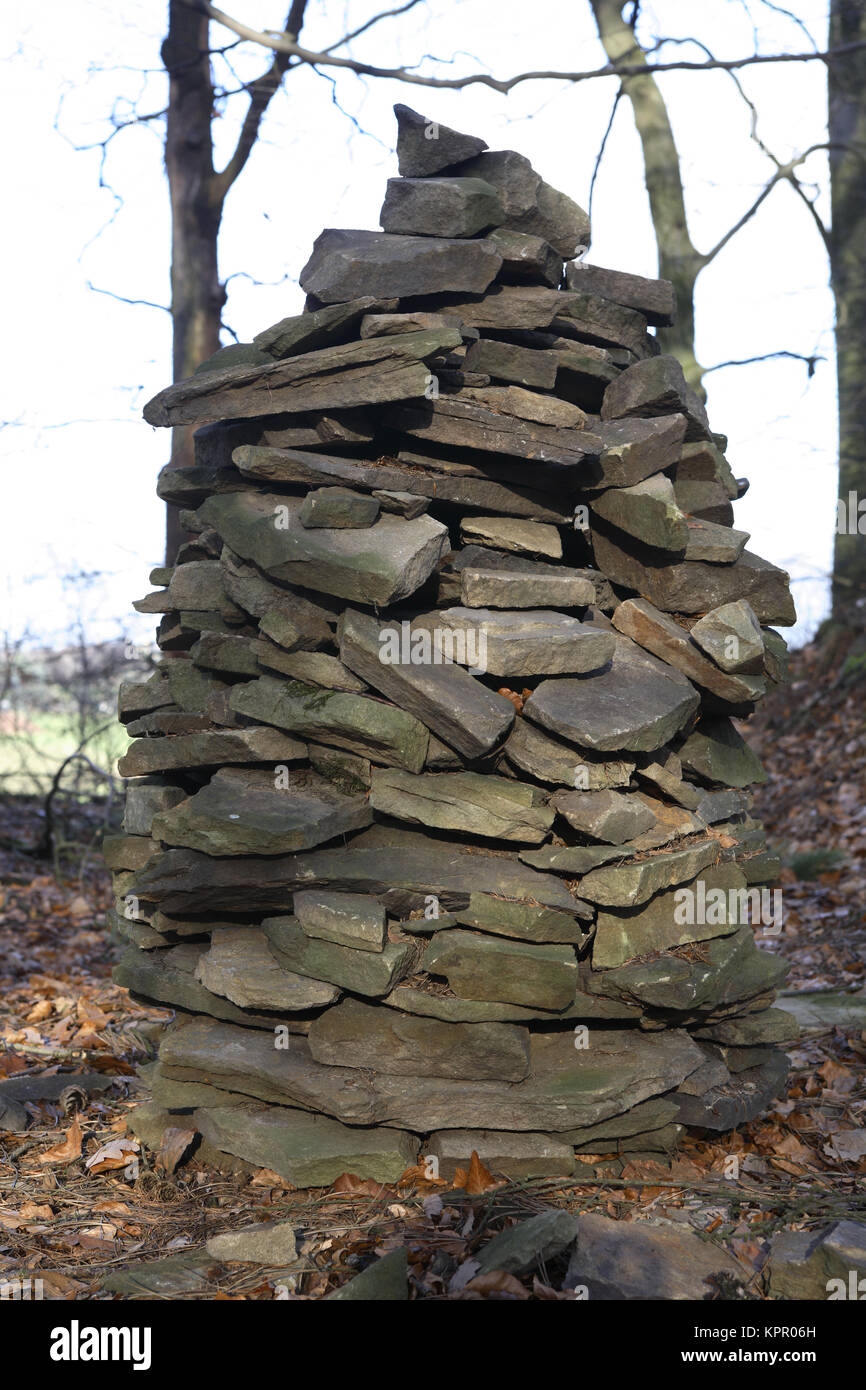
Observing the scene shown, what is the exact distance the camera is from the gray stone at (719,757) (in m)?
4.92

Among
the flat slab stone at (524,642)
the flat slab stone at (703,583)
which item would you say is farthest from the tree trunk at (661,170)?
the flat slab stone at (524,642)

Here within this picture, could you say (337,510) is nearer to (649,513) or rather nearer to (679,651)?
(649,513)

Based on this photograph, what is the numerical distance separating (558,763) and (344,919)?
1035 mm

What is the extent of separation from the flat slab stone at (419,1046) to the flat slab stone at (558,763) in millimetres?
971

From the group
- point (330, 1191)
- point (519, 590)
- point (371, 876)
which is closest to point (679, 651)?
point (519, 590)

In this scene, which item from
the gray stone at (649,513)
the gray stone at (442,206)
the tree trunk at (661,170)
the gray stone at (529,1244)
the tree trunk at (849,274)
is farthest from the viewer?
the tree trunk at (849,274)

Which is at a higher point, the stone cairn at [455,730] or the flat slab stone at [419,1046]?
the stone cairn at [455,730]

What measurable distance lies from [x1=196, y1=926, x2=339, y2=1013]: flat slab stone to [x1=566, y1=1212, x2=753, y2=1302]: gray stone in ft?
4.15

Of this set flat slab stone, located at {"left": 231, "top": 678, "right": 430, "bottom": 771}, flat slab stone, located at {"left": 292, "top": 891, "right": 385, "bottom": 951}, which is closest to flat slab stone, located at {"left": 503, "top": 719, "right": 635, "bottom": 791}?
flat slab stone, located at {"left": 231, "top": 678, "right": 430, "bottom": 771}

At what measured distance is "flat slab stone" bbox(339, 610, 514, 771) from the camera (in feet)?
13.2

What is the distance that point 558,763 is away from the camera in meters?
4.20

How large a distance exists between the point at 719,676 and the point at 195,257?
706cm

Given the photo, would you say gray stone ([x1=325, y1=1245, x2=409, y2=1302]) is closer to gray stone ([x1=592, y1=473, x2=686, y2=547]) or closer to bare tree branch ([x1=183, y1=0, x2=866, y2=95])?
gray stone ([x1=592, y1=473, x2=686, y2=547])

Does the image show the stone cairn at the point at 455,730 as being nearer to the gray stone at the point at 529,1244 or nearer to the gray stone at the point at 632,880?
the gray stone at the point at 632,880
